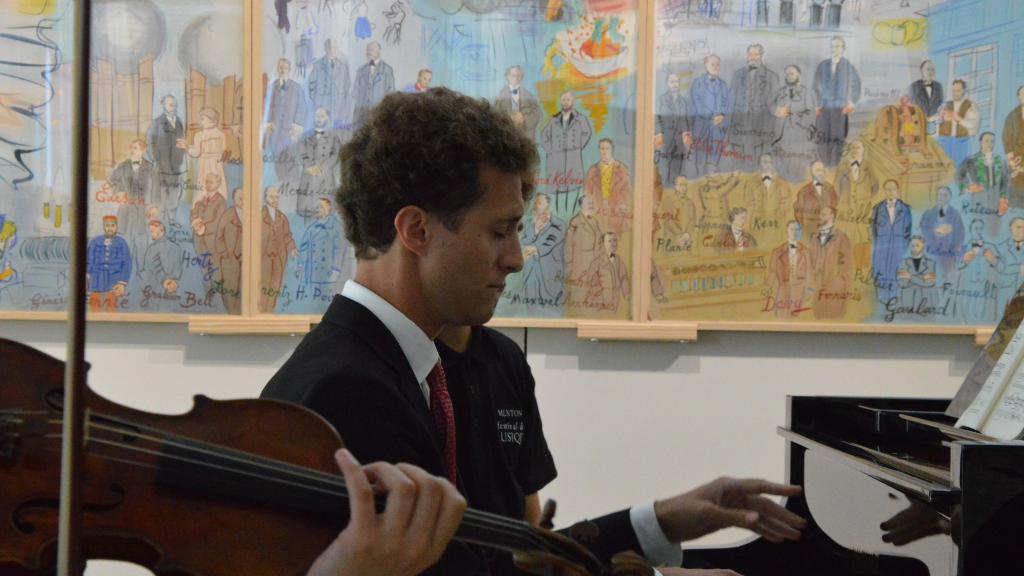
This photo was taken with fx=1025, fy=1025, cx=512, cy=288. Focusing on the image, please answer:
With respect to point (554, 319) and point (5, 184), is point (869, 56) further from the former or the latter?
point (5, 184)

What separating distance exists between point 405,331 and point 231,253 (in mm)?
1997

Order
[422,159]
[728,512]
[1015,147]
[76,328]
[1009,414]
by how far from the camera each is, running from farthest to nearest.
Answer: [1015,147] → [1009,414] → [422,159] → [728,512] → [76,328]

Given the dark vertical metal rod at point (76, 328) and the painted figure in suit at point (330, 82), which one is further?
the painted figure in suit at point (330, 82)

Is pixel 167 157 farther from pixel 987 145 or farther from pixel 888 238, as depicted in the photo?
pixel 987 145

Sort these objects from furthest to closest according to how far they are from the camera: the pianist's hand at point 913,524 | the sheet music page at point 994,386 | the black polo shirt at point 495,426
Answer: the sheet music page at point 994,386 → the black polo shirt at point 495,426 → the pianist's hand at point 913,524

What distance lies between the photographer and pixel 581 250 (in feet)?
11.1

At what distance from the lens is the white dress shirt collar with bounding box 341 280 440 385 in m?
1.53

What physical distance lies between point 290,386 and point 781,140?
2.39 meters

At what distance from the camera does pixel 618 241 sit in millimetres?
3389

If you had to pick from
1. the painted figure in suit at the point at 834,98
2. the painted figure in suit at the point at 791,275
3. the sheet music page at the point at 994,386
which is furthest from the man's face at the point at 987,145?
the sheet music page at the point at 994,386

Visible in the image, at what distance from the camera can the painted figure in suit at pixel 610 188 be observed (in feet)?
11.1

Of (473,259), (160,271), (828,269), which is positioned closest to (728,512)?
(473,259)

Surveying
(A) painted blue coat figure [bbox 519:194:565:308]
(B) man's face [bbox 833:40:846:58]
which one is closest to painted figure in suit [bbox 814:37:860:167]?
(B) man's face [bbox 833:40:846:58]

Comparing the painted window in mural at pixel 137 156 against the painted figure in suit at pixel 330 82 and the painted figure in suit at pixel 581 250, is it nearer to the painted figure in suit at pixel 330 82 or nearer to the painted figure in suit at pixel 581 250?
the painted figure in suit at pixel 330 82
